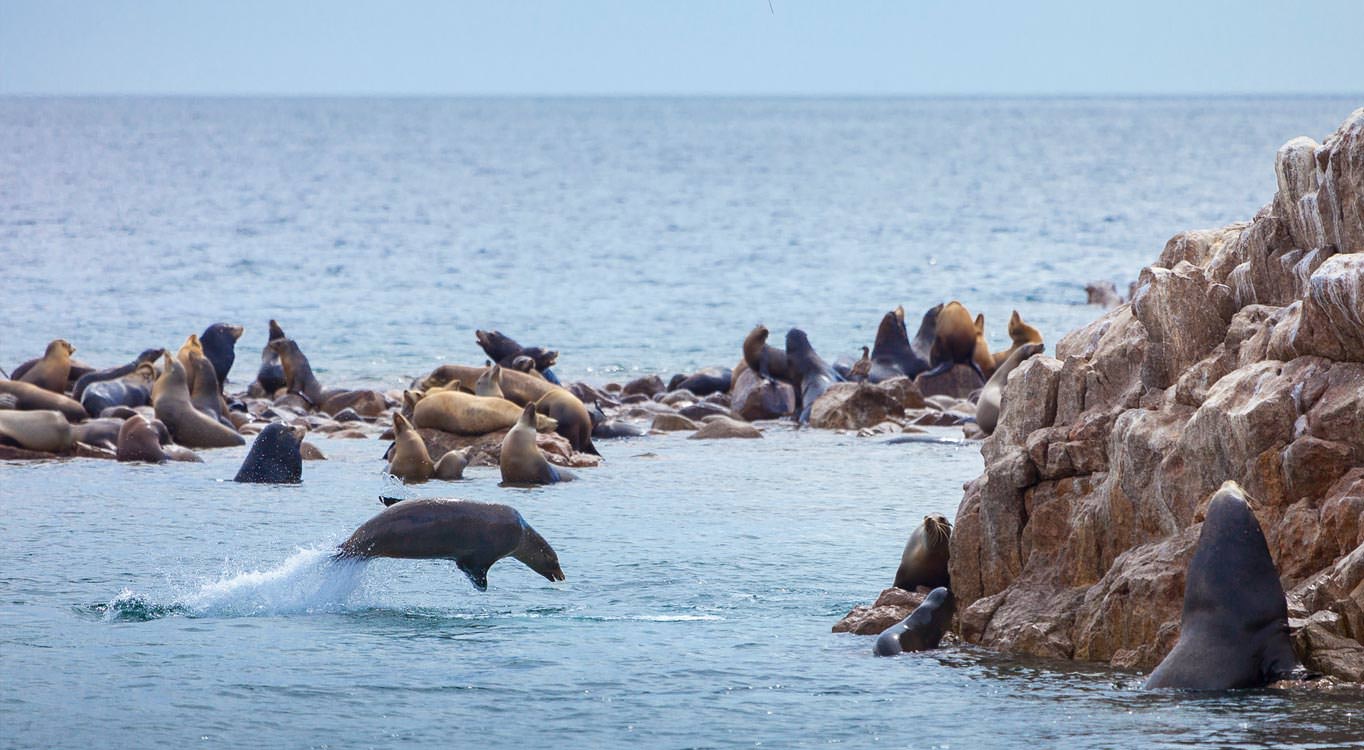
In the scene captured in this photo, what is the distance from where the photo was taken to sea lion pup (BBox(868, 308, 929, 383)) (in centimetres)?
2366

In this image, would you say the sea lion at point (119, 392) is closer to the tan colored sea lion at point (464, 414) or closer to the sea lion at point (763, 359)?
the tan colored sea lion at point (464, 414)

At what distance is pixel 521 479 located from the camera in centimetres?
1552

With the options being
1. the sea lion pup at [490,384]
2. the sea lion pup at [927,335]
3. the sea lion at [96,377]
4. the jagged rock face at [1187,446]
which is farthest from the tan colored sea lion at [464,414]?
the sea lion pup at [927,335]

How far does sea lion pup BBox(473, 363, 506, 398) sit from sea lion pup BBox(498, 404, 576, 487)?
2470 mm

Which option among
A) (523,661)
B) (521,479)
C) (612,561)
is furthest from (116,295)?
(523,661)

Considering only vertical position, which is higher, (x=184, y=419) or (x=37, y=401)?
(x=37, y=401)

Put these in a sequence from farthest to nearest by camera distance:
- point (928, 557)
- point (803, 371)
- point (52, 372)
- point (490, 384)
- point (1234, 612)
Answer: point (803, 371), point (52, 372), point (490, 384), point (928, 557), point (1234, 612)

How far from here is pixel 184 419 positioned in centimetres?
1853

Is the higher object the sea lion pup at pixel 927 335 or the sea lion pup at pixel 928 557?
the sea lion pup at pixel 927 335

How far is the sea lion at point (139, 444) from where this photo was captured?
1697cm

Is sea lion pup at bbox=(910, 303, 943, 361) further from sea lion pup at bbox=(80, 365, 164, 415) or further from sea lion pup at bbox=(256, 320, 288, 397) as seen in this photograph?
sea lion pup at bbox=(80, 365, 164, 415)

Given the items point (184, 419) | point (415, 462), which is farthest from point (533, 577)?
point (184, 419)

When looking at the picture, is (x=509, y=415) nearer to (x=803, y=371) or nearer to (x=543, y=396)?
(x=543, y=396)

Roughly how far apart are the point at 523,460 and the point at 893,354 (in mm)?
9403
